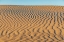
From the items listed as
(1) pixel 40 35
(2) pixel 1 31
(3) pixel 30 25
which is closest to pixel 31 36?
(1) pixel 40 35

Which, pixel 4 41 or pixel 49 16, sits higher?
pixel 49 16

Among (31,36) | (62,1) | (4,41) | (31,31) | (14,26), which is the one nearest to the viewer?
(4,41)

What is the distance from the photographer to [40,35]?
7746mm

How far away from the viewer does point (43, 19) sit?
36.6ft

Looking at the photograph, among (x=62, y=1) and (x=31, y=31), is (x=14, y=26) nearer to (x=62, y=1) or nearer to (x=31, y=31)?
(x=31, y=31)

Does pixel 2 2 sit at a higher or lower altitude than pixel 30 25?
higher

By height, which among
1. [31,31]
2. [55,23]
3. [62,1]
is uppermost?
[62,1]

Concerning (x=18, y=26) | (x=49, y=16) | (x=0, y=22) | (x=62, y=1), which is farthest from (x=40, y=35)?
(x=62, y=1)

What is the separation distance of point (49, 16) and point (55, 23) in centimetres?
191

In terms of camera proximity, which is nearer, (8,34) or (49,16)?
(8,34)

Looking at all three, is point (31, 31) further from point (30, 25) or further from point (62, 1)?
point (62, 1)

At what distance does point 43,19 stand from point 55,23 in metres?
1.22

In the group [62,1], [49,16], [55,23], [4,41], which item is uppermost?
[62,1]

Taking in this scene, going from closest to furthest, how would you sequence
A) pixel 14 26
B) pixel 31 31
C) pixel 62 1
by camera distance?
pixel 31 31, pixel 14 26, pixel 62 1
